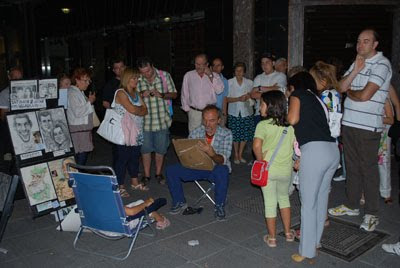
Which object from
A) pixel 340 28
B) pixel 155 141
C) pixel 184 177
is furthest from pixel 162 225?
pixel 340 28

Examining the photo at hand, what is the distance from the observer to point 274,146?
4039 mm

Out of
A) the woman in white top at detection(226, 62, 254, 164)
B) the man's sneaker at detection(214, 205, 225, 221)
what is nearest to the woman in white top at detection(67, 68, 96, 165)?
the man's sneaker at detection(214, 205, 225, 221)

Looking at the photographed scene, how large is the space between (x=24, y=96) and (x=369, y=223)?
4267 mm

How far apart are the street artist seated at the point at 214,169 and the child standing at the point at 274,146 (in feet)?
2.92

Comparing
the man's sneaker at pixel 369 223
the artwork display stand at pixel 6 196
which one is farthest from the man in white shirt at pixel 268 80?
the artwork display stand at pixel 6 196

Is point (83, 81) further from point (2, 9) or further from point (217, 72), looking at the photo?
point (2, 9)

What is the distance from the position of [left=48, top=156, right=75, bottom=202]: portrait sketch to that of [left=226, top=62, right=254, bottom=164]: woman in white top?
3431mm

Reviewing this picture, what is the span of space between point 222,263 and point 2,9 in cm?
1241

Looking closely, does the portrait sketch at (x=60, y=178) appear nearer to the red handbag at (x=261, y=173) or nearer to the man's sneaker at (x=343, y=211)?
the red handbag at (x=261, y=173)

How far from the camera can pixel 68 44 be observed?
52.1 feet

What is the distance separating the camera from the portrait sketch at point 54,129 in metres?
5.00

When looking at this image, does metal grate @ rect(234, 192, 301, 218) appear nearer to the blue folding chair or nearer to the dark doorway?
the blue folding chair

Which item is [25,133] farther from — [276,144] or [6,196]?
[276,144]

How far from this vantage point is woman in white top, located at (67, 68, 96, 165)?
18.6ft
